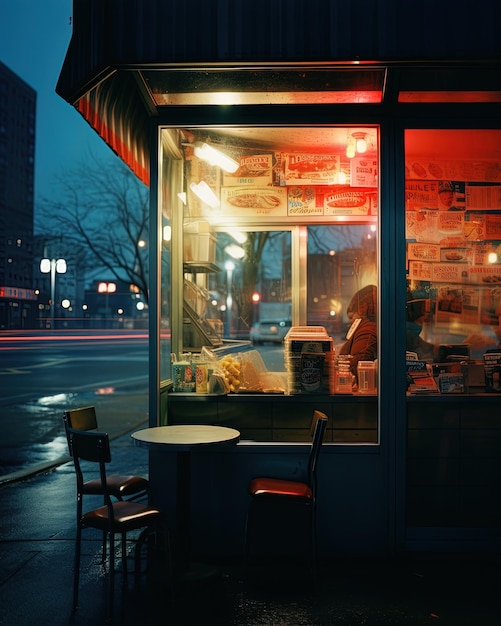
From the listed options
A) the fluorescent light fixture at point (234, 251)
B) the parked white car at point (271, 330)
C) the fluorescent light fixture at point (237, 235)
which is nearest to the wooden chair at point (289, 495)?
the parked white car at point (271, 330)

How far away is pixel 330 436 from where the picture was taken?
5012 millimetres

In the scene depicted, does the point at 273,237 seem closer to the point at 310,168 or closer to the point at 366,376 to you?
the point at 310,168

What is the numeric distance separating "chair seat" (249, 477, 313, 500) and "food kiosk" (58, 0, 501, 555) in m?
0.21

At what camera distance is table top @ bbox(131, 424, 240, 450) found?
4023 millimetres

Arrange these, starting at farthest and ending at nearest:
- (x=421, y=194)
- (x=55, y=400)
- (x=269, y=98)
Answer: (x=55, y=400)
(x=421, y=194)
(x=269, y=98)

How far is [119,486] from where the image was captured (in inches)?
186

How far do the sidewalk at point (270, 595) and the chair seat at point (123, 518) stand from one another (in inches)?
20.9

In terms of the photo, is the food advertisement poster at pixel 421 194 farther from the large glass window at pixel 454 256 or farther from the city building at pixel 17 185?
the city building at pixel 17 185

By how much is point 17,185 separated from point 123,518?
116 m

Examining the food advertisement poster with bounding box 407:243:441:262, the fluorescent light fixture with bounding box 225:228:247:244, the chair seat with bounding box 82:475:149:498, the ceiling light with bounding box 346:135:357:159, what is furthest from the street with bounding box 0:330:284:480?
the ceiling light with bounding box 346:135:357:159

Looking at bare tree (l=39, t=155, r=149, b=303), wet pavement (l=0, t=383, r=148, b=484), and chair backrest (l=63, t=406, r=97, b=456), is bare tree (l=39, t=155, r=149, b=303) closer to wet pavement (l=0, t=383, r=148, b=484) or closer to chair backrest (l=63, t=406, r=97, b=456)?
wet pavement (l=0, t=383, r=148, b=484)

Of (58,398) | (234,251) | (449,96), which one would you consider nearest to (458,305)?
(449,96)

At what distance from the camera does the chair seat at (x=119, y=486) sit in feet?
15.3

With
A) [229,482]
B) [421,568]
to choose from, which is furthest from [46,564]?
[421,568]
